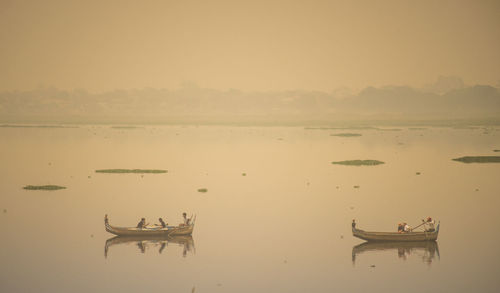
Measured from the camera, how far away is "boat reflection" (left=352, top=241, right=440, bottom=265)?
41.7 metres

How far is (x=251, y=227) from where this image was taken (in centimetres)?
5006

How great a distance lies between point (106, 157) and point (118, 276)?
7377 centimetres

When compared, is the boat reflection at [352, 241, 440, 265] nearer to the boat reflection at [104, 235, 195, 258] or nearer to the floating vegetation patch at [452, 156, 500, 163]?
the boat reflection at [104, 235, 195, 258]

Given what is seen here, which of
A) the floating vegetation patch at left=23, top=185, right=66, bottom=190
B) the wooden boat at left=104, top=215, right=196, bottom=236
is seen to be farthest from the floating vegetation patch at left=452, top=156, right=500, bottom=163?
the wooden boat at left=104, top=215, right=196, bottom=236

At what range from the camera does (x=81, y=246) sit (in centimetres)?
4334

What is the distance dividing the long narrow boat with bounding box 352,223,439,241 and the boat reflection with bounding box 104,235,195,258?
505 inches

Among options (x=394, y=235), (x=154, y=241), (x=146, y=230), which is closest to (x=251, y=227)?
(x=154, y=241)

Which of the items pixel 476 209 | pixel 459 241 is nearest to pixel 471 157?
pixel 476 209

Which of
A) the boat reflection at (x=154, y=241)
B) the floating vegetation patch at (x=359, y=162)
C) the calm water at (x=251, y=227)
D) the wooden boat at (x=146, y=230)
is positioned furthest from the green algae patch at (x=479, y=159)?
the wooden boat at (x=146, y=230)

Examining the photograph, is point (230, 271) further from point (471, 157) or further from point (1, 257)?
point (471, 157)

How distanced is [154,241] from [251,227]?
920 centimetres

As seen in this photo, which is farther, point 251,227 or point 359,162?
point 359,162

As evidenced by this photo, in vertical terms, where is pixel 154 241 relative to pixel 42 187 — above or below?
below

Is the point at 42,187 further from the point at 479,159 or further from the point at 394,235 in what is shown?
the point at 479,159
